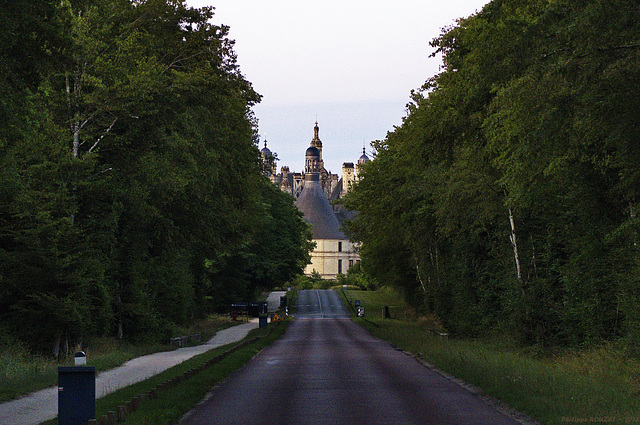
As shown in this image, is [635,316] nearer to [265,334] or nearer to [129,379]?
[129,379]

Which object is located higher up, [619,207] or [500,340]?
[619,207]

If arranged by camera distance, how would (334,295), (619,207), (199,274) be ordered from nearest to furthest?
(619,207) → (199,274) → (334,295)

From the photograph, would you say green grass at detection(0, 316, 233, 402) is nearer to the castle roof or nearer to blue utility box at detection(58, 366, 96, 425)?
blue utility box at detection(58, 366, 96, 425)

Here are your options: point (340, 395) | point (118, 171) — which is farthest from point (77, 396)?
point (118, 171)

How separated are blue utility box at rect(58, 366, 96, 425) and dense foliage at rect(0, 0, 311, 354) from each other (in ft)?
20.0

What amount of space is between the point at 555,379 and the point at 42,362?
14567 millimetres

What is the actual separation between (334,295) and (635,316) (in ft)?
316

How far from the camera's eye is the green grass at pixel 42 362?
762 inches

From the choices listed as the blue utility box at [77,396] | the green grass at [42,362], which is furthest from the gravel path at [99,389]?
the blue utility box at [77,396]

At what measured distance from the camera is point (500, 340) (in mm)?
33250

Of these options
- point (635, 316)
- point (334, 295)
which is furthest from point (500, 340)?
point (334, 295)

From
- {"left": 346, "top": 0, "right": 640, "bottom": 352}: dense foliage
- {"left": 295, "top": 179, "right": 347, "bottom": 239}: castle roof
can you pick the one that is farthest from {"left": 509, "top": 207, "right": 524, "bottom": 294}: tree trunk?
{"left": 295, "top": 179, "right": 347, "bottom": 239}: castle roof

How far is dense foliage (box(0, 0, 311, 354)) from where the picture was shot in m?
27.1

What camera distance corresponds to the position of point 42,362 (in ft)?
83.9
